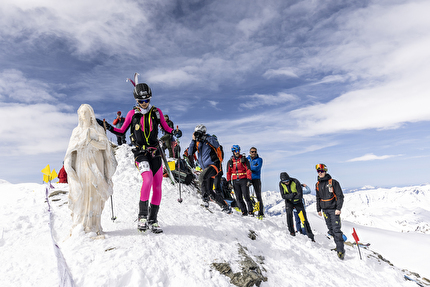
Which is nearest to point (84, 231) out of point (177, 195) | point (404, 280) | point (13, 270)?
point (13, 270)

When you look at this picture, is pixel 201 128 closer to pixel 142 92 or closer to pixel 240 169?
pixel 240 169

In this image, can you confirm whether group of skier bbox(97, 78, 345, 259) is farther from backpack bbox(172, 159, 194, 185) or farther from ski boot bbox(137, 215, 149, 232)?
backpack bbox(172, 159, 194, 185)

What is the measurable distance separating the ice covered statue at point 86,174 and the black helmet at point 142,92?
3.33 ft

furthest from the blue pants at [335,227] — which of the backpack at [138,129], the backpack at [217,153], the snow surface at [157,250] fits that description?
the backpack at [138,129]

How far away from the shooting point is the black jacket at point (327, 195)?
24.2 ft

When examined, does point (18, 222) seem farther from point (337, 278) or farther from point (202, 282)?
point (337, 278)

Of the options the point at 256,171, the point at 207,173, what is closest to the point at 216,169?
the point at 207,173

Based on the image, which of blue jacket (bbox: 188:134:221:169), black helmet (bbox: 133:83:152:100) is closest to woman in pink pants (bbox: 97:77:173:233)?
black helmet (bbox: 133:83:152:100)

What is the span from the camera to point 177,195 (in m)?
8.53

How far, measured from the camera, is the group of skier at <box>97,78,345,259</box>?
4934 millimetres

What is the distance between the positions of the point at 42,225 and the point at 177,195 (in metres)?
4.10

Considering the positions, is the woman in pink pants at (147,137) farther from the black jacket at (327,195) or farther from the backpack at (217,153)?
the black jacket at (327,195)

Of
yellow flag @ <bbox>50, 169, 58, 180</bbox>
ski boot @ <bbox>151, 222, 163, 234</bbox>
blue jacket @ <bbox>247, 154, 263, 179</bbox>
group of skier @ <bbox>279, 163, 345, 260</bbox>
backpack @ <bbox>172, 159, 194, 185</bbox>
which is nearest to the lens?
ski boot @ <bbox>151, 222, 163, 234</bbox>

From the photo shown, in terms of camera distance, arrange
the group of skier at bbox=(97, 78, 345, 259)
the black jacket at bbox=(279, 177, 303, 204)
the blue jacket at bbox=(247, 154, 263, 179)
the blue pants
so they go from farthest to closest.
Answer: the blue jacket at bbox=(247, 154, 263, 179) < the black jacket at bbox=(279, 177, 303, 204) < the blue pants < the group of skier at bbox=(97, 78, 345, 259)
